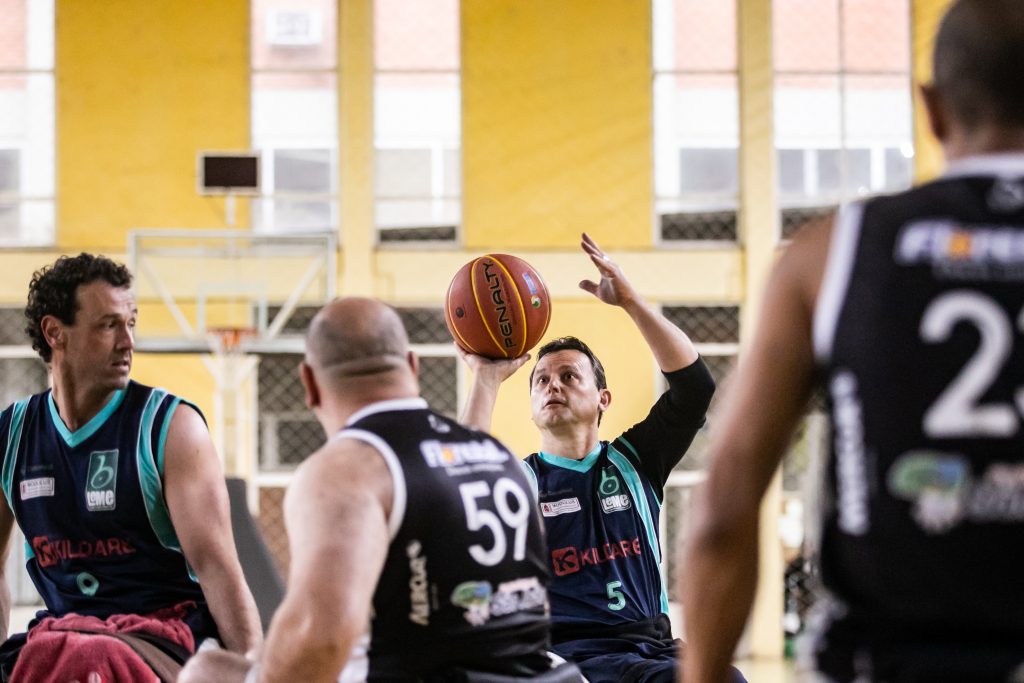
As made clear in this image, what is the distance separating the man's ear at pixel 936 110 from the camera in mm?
1495

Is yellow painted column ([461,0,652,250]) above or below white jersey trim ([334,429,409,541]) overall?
above

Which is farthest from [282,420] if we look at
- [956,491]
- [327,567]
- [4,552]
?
[956,491]

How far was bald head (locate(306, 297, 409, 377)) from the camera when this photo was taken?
2496 mm

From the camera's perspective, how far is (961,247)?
141 cm

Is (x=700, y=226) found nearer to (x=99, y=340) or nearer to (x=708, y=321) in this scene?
(x=708, y=321)

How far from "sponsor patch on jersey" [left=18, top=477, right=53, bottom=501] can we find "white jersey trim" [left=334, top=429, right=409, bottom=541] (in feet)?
4.55

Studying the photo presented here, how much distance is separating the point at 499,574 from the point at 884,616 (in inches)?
44.8

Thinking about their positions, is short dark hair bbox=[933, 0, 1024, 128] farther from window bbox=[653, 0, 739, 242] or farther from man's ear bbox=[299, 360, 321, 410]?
window bbox=[653, 0, 739, 242]

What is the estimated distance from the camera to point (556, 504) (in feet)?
14.1

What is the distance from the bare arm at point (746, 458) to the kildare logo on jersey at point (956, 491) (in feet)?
0.65

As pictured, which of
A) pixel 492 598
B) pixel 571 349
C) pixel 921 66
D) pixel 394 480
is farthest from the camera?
pixel 921 66

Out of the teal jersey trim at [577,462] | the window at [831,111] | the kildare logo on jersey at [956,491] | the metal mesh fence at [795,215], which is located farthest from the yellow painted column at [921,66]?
the kildare logo on jersey at [956,491]

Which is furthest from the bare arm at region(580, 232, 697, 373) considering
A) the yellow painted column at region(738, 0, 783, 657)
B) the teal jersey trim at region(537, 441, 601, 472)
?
the yellow painted column at region(738, 0, 783, 657)

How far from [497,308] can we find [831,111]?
8.91m
